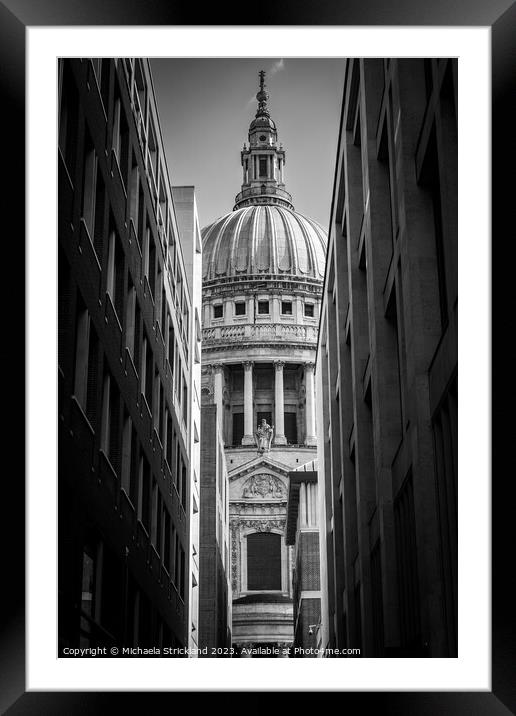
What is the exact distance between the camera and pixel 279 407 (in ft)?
411

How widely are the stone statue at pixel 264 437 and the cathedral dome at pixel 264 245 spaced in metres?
18.3

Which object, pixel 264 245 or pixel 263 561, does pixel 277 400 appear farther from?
pixel 263 561

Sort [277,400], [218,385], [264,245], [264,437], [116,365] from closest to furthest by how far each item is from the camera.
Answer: [116,365]
[264,437]
[218,385]
[277,400]
[264,245]

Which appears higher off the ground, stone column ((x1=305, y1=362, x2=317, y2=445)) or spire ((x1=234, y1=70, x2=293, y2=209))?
spire ((x1=234, y1=70, x2=293, y2=209))

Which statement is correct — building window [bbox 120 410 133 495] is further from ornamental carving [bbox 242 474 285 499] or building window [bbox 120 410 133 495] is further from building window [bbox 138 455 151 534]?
ornamental carving [bbox 242 474 285 499]

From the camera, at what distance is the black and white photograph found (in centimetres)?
1969

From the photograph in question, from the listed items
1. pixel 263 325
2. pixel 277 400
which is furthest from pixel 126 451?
pixel 263 325

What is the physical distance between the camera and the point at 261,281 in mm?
129625

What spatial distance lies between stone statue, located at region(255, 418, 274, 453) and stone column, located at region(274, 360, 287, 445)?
149 centimetres

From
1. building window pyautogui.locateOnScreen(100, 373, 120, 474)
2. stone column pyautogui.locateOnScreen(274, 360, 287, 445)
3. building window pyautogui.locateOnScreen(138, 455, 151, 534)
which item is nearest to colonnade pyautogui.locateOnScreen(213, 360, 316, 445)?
stone column pyautogui.locateOnScreen(274, 360, 287, 445)

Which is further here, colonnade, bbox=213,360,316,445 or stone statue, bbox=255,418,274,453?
colonnade, bbox=213,360,316,445

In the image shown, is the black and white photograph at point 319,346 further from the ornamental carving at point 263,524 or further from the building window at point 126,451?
the ornamental carving at point 263,524
